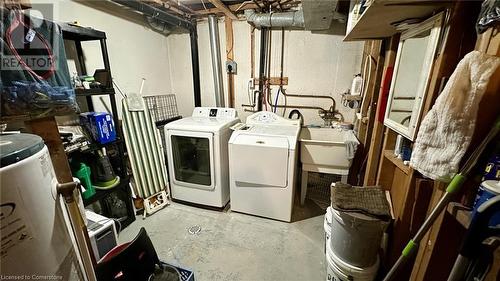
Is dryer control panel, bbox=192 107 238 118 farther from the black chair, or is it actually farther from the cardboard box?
the black chair

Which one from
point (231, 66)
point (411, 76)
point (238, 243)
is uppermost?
point (231, 66)

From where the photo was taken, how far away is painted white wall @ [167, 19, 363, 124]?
2629 millimetres

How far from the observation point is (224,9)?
235 cm

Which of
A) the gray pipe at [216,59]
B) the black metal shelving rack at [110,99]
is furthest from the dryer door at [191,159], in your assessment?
the gray pipe at [216,59]

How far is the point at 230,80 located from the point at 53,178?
8.40 ft

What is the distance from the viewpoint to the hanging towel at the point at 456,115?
690 mm

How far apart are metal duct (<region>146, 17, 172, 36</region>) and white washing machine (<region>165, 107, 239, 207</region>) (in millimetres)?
1332

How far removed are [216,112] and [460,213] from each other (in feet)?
7.97

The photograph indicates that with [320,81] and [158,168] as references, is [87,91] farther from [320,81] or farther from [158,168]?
[320,81]

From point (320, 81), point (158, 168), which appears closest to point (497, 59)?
point (320, 81)

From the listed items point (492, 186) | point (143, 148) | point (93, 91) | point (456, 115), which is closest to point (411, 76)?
point (456, 115)

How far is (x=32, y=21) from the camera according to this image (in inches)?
40.5

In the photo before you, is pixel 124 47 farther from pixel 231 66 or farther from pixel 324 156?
pixel 324 156

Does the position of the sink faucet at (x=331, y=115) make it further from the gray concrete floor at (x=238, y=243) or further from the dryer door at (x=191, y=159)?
the dryer door at (x=191, y=159)
